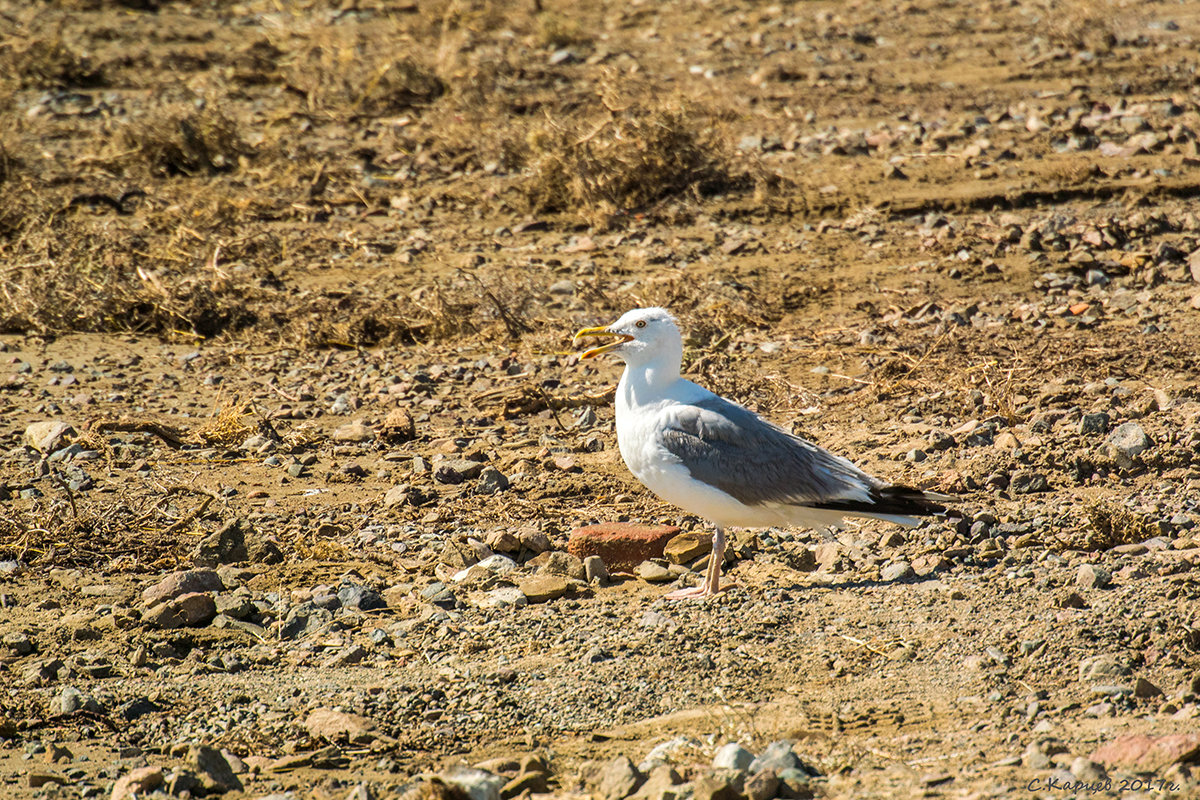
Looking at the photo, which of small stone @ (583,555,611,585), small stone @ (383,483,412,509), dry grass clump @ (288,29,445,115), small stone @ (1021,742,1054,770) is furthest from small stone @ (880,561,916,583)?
dry grass clump @ (288,29,445,115)

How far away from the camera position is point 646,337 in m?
5.26

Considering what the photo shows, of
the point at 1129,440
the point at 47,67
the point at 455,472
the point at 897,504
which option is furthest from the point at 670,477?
the point at 47,67

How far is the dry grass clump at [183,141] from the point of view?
10.6 m

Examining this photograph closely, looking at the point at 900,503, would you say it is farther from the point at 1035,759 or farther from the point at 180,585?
the point at 180,585

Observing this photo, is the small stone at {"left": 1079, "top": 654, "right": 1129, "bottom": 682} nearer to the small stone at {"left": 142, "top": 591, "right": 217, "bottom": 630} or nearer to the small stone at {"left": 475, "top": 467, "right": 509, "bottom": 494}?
the small stone at {"left": 475, "top": 467, "right": 509, "bottom": 494}

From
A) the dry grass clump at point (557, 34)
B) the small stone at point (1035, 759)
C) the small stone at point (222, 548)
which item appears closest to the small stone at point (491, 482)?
the small stone at point (222, 548)

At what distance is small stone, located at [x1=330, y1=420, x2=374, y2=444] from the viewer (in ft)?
21.8

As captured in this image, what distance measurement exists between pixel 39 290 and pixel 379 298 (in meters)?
2.08

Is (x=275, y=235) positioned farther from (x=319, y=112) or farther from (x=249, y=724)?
(x=249, y=724)

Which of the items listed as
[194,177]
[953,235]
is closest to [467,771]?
[953,235]

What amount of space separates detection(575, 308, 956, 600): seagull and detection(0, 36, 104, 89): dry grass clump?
9992 millimetres

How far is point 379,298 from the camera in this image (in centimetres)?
827

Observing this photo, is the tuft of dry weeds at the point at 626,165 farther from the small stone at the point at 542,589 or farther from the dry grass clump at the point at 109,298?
the small stone at the point at 542,589

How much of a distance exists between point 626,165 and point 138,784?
664 cm
